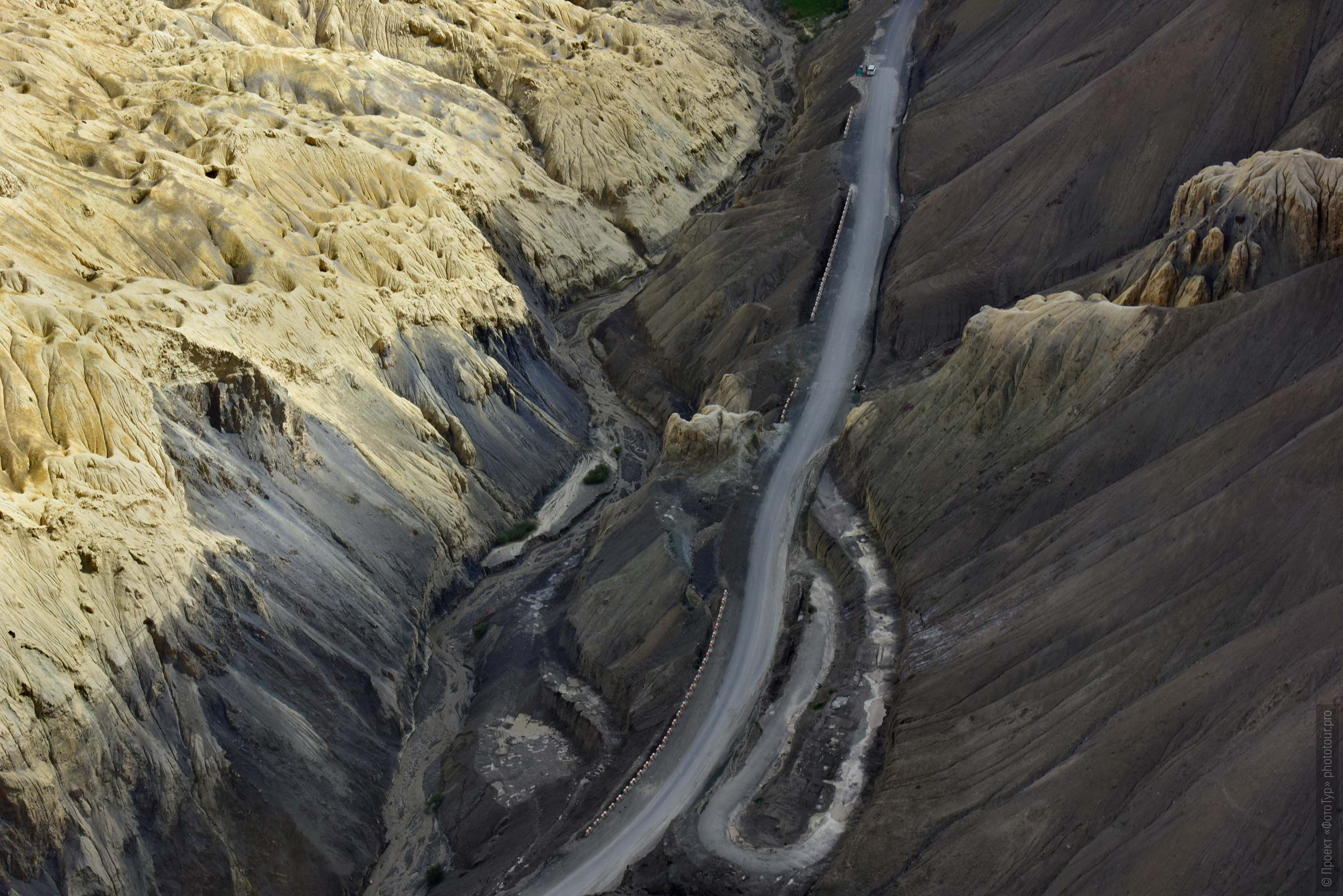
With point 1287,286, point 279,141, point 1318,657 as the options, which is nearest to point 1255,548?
point 1318,657

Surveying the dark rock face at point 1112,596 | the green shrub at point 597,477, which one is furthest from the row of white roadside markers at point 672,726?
the green shrub at point 597,477

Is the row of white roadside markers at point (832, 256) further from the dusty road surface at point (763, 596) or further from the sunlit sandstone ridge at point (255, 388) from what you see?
the sunlit sandstone ridge at point (255, 388)

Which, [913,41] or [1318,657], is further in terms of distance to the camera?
[913,41]

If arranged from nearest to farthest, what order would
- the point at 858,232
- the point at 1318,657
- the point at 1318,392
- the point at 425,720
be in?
the point at 1318,657, the point at 1318,392, the point at 425,720, the point at 858,232

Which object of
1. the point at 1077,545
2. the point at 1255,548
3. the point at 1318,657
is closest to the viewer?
the point at 1318,657

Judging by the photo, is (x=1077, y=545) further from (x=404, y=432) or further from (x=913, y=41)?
(x=913, y=41)

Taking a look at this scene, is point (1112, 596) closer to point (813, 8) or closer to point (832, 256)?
point (832, 256)
